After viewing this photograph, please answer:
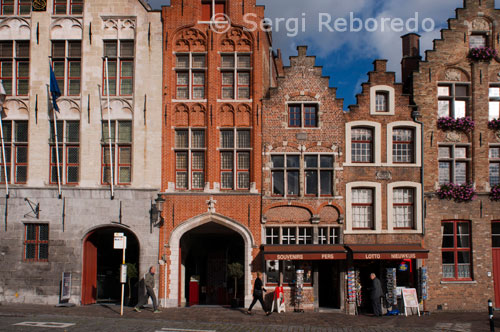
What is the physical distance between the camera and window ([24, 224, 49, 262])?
64.6 ft

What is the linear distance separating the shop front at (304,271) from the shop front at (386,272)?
0.42 metres

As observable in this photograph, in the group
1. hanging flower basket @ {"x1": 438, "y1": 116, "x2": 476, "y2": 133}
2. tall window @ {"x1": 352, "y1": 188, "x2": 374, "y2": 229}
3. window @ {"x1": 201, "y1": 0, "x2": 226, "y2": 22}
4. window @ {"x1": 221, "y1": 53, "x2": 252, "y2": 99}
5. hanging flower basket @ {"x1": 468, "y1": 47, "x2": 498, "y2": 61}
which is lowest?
tall window @ {"x1": 352, "y1": 188, "x2": 374, "y2": 229}

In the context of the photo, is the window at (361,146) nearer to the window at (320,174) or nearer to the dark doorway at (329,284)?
the window at (320,174)

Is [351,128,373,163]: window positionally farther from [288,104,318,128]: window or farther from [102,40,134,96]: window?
[102,40,134,96]: window

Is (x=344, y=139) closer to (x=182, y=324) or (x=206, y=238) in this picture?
(x=206, y=238)

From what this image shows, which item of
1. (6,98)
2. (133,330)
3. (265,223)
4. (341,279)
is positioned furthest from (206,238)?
(6,98)

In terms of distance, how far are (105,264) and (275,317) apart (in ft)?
26.3

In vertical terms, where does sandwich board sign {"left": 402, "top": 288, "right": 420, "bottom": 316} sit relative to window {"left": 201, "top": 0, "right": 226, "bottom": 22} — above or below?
below

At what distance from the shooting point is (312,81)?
20.0 meters

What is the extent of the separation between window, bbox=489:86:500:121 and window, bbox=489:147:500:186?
133 centimetres

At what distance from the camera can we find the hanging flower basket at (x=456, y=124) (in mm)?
19703

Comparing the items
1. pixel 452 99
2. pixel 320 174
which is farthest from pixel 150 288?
pixel 452 99

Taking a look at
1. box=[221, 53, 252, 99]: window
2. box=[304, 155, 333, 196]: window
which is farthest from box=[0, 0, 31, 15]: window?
box=[304, 155, 333, 196]: window

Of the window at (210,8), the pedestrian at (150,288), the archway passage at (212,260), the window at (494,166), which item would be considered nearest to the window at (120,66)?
the window at (210,8)
